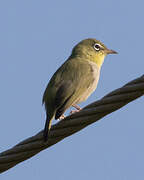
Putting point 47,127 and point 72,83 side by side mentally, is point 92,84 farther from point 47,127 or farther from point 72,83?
point 47,127

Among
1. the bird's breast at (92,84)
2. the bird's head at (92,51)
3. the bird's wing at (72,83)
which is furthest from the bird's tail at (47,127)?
the bird's head at (92,51)

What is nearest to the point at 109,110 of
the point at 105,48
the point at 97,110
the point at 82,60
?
the point at 97,110

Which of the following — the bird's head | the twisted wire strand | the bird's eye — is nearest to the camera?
the twisted wire strand

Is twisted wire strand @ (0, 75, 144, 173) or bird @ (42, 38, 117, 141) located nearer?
twisted wire strand @ (0, 75, 144, 173)

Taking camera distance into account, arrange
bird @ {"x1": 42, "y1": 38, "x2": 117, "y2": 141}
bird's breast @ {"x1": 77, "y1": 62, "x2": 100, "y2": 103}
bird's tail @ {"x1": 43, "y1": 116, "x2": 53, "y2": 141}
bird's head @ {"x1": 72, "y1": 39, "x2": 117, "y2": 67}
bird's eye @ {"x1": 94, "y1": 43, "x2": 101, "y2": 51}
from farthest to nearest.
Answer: bird's eye @ {"x1": 94, "y1": 43, "x2": 101, "y2": 51}, bird's head @ {"x1": 72, "y1": 39, "x2": 117, "y2": 67}, bird's breast @ {"x1": 77, "y1": 62, "x2": 100, "y2": 103}, bird @ {"x1": 42, "y1": 38, "x2": 117, "y2": 141}, bird's tail @ {"x1": 43, "y1": 116, "x2": 53, "y2": 141}

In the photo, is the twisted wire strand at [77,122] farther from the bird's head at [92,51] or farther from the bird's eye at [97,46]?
the bird's eye at [97,46]

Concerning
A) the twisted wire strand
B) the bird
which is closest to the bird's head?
the bird

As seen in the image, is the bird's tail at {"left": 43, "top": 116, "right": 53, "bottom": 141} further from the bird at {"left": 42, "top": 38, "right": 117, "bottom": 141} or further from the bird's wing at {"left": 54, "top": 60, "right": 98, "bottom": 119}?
the bird's wing at {"left": 54, "top": 60, "right": 98, "bottom": 119}

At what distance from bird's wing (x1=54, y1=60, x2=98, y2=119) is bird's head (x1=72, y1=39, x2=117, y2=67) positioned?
753 millimetres

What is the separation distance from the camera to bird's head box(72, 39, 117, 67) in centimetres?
1007

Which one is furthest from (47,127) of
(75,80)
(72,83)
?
(75,80)

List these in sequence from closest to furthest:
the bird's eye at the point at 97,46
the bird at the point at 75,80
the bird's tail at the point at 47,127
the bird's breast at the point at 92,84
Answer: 1. the bird's tail at the point at 47,127
2. the bird at the point at 75,80
3. the bird's breast at the point at 92,84
4. the bird's eye at the point at 97,46

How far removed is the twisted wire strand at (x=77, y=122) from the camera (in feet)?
15.8

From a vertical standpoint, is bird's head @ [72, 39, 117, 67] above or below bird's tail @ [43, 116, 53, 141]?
above
